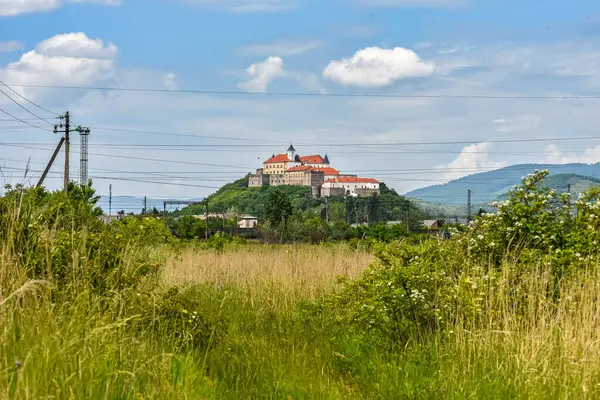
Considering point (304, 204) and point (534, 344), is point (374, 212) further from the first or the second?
point (534, 344)

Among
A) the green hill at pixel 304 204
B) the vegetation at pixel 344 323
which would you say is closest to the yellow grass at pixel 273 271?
the vegetation at pixel 344 323

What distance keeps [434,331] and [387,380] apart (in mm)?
1536

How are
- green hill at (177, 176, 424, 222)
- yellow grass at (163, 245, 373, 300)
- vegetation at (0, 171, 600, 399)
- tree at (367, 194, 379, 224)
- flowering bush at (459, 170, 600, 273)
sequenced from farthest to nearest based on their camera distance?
green hill at (177, 176, 424, 222)
tree at (367, 194, 379, 224)
yellow grass at (163, 245, 373, 300)
flowering bush at (459, 170, 600, 273)
vegetation at (0, 171, 600, 399)

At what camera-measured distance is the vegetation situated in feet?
16.5

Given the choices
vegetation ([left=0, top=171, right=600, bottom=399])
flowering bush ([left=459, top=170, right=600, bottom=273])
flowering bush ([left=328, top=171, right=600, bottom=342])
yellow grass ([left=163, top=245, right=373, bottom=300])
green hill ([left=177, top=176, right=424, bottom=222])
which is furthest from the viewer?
green hill ([left=177, top=176, right=424, bottom=222])

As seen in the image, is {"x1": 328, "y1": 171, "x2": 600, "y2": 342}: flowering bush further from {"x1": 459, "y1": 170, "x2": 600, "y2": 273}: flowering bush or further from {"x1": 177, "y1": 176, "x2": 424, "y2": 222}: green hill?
{"x1": 177, "y1": 176, "x2": 424, "y2": 222}: green hill

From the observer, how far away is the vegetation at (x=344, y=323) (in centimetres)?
502

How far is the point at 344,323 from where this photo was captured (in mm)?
9102

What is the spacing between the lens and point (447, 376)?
20.8ft

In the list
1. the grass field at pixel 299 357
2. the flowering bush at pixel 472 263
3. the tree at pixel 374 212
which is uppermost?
the tree at pixel 374 212

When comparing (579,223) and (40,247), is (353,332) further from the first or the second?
(40,247)

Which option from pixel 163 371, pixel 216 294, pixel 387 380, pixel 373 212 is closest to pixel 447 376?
pixel 387 380

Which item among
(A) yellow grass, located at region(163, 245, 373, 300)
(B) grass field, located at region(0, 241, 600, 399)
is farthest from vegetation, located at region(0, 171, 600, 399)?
(A) yellow grass, located at region(163, 245, 373, 300)

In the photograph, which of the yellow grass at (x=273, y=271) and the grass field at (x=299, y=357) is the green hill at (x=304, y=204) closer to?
the yellow grass at (x=273, y=271)
